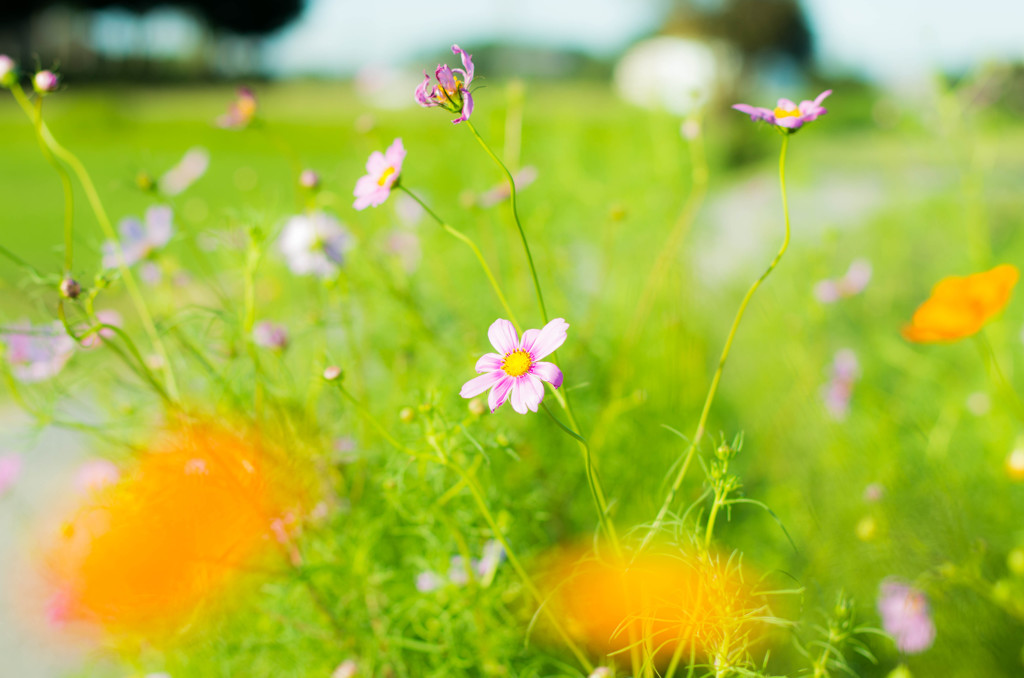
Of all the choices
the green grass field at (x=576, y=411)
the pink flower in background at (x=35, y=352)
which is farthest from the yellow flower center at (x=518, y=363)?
the pink flower in background at (x=35, y=352)

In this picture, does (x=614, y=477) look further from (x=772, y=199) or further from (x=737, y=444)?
(x=772, y=199)

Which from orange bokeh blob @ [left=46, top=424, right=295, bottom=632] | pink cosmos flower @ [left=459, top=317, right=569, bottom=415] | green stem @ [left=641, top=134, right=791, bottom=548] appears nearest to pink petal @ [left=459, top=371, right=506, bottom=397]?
pink cosmos flower @ [left=459, top=317, right=569, bottom=415]

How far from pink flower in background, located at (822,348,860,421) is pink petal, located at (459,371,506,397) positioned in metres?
0.68

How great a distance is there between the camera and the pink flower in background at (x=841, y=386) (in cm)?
93

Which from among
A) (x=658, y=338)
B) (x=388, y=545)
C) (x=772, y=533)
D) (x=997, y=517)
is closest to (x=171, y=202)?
(x=388, y=545)

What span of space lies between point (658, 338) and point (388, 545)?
51 centimetres

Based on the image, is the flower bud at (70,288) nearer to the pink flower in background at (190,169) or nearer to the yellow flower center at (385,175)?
the yellow flower center at (385,175)

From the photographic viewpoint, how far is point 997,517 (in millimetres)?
919

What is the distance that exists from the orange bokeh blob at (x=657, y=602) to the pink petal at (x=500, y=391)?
127 millimetres

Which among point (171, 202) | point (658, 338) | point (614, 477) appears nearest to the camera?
point (171, 202)

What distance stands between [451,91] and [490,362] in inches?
6.0

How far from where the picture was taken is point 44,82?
499 mm

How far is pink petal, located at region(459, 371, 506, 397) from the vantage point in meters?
0.39

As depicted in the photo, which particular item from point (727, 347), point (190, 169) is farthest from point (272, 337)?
point (727, 347)
